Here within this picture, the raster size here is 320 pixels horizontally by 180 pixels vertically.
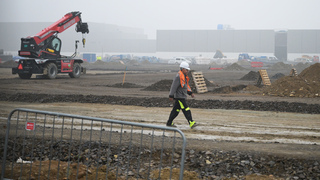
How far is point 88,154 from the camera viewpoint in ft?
22.4

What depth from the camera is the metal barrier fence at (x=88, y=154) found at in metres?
5.91

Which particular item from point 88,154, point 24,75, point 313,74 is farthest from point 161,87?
point 88,154

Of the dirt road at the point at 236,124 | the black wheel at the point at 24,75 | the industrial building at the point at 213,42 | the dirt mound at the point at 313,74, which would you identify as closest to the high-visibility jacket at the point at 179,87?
the dirt road at the point at 236,124

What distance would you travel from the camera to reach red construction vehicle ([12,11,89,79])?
1077 inches

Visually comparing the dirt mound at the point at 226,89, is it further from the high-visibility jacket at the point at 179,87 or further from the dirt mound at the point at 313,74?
the high-visibility jacket at the point at 179,87

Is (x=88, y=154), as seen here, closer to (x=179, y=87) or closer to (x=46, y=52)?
(x=179, y=87)

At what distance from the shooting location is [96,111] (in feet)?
49.0

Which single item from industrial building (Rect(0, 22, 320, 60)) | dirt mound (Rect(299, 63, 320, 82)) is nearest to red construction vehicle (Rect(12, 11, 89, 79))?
dirt mound (Rect(299, 63, 320, 82))

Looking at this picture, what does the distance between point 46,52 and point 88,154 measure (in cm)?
2244

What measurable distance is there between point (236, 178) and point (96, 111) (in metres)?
8.62

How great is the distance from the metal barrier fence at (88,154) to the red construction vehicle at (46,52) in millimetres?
17405

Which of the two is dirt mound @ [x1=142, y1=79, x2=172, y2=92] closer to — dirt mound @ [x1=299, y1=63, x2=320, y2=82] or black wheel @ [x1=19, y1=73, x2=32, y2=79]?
dirt mound @ [x1=299, y1=63, x2=320, y2=82]

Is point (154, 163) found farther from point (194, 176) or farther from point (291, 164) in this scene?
point (291, 164)

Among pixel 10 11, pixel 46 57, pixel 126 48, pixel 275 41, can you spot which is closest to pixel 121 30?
pixel 126 48
